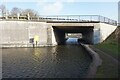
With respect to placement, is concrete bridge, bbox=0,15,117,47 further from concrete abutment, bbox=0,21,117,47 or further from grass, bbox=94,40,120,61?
grass, bbox=94,40,120,61

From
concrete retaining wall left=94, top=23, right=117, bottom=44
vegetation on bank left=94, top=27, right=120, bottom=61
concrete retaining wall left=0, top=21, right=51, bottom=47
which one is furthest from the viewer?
concrete retaining wall left=94, top=23, right=117, bottom=44

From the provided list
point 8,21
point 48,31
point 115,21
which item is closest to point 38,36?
point 48,31

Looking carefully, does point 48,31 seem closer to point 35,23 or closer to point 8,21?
point 35,23

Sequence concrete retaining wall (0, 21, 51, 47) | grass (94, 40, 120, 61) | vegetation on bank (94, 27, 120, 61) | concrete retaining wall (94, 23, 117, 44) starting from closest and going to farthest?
grass (94, 40, 120, 61) < vegetation on bank (94, 27, 120, 61) < concrete retaining wall (0, 21, 51, 47) < concrete retaining wall (94, 23, 117, 44)

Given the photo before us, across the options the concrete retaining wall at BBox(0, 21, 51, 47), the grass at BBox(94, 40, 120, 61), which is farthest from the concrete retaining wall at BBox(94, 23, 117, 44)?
the grass at BBox(94, 40, 120, 61)

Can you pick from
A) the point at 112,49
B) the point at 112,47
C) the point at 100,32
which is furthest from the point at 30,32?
the point at 112,49

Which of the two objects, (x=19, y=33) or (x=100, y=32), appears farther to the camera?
(x=100, y=32)

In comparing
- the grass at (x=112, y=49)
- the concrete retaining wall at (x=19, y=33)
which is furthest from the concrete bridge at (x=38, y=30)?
the grass at (x=112, y=49)

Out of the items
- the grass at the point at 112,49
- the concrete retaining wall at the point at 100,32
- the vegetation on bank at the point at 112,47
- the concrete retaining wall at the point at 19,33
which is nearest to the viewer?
the grass at the point at 112,49

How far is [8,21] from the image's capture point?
4872 cm

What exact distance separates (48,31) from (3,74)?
31.7 m

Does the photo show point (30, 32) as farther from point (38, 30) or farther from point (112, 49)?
point (112, 49)

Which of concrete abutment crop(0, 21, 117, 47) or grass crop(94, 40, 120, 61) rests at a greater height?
concrete abutment crop(0, 21, 117, 47)

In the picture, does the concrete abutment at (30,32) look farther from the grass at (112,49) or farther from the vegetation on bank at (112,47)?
the grass at (112,49)
